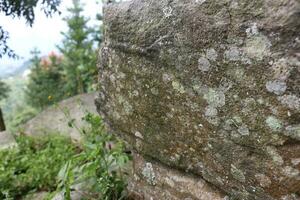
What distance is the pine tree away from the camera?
31.8 ft

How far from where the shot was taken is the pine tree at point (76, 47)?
31.8ft

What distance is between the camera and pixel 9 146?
19.0ft

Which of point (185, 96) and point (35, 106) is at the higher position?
point (185, 96)

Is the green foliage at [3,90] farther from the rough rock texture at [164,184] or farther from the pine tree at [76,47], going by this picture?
the rough rock texture at [164,184]

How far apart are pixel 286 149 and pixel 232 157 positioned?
36cm

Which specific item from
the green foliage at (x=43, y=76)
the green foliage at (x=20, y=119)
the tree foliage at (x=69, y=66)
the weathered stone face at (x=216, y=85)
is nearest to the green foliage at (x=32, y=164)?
the green foliage at (x=20, y=119)

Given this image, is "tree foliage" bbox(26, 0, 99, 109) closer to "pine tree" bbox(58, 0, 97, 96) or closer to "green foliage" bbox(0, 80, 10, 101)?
"pine tree" bbox(58, 0, 97, 96)

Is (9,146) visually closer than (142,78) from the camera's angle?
No

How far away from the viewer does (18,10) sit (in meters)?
5.12

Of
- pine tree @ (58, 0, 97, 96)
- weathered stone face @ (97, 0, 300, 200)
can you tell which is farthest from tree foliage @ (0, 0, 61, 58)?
pine tree @ (58, 0, 97, 96)

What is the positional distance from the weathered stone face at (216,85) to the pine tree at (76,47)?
6.83m

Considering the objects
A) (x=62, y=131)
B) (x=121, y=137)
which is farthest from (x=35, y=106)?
Result: (x=121, y=137)

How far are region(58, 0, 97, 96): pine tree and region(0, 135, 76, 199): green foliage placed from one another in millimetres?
3823

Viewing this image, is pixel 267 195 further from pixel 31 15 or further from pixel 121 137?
pixel 31 15
